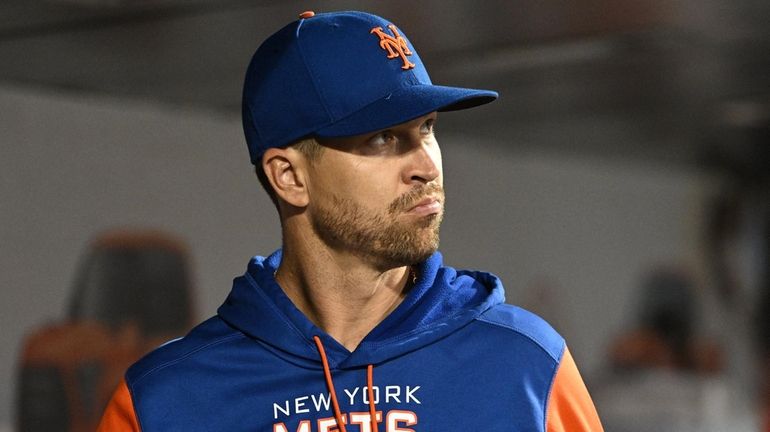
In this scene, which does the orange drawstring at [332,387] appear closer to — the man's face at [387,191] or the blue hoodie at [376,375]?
the blue hoodie at [376,375]

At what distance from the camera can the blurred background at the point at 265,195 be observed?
11.6ft

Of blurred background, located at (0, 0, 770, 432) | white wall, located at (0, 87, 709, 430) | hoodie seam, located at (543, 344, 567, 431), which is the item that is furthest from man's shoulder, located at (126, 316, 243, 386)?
white wall, located at (0, 87, 709, 430)

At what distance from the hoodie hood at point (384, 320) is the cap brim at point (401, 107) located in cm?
20

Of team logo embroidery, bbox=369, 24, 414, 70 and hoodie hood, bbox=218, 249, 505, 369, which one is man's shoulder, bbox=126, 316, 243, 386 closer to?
hoodie hood, bbox=218, 249, 505, 369

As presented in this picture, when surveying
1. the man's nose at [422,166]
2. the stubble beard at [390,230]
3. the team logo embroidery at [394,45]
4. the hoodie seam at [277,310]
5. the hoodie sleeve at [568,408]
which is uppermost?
the team logo embroidery at [394,45]

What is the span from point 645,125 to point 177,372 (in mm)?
4092

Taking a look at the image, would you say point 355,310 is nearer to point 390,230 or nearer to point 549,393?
point 390,230

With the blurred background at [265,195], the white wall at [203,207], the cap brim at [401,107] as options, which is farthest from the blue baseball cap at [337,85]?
the white wall at [203,207]

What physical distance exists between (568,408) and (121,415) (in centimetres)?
50

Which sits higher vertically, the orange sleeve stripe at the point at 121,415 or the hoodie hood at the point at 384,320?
the hoodie hood at the point at 384,320

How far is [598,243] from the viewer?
629 centimetres

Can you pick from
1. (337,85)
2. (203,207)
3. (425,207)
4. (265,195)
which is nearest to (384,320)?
A: (425,207)

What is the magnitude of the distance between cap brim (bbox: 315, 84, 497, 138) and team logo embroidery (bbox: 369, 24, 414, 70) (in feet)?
0.14

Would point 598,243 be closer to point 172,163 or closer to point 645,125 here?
point 645,125
